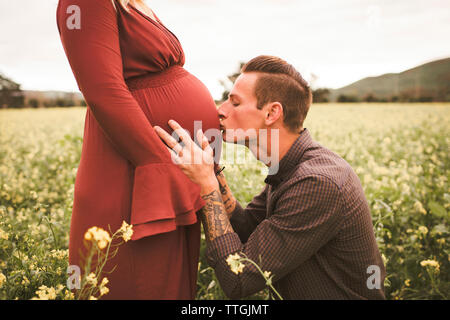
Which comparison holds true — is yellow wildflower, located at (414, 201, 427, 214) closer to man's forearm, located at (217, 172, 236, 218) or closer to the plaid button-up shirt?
the plaid button-up shirt

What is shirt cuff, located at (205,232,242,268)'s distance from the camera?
51.4 inches

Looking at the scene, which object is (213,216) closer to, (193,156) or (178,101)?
(193,156)

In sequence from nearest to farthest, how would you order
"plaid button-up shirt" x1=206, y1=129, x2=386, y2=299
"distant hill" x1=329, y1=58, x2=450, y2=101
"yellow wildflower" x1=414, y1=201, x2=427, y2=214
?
"plaid button-up shirt" x1=206, y1=129, x2=386, y2=299
"yellow wildflower" x1=414, y1=201, x2=427, y2=214
"distant hill" x1=329, y1=58, x2=450, y2=101

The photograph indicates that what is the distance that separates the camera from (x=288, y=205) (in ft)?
4.38

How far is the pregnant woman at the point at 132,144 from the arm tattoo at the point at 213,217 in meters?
0.10

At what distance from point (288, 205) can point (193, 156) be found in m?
0.46

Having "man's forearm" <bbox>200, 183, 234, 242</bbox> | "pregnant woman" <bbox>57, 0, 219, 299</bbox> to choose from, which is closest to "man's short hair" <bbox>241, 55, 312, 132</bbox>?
"pregnant woman" <bbox>57, 0, 219, 299</bbox>

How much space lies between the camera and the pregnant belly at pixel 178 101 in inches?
48.3

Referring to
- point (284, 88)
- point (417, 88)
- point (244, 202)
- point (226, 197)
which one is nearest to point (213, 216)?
point (226, 197)

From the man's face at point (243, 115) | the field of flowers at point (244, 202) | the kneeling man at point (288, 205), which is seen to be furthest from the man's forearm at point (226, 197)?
the field of flowers at point (244, 202)

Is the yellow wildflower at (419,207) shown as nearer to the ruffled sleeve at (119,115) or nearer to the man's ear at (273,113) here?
the man's ear at (273,113)

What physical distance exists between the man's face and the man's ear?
0.02 metres

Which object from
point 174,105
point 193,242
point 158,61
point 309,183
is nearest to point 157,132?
point 174,105

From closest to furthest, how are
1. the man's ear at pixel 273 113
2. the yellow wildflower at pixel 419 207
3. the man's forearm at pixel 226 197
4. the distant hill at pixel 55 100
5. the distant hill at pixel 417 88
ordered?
the man's ear at pixel 273 113 < the man's forearm at pixel 226 197 < the yellow wildflower at pixel 419 207 < the distant hill at pixel 417 88 < the distant hill at pixel 55 100
